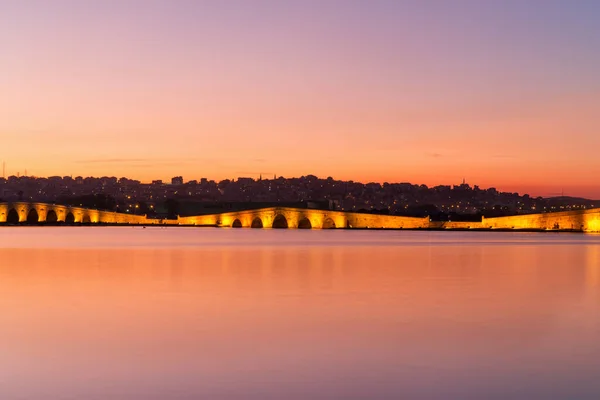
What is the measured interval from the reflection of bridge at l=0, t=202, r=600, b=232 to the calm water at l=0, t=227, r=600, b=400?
78.0 m

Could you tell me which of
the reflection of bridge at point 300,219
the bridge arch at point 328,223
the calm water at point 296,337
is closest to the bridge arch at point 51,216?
the reflection of bridge at point 300,219

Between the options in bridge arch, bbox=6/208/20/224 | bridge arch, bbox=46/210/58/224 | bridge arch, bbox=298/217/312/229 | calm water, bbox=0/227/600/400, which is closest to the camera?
calm water, bbox=0/227/600/400

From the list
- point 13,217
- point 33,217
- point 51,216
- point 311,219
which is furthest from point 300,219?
point 13,217

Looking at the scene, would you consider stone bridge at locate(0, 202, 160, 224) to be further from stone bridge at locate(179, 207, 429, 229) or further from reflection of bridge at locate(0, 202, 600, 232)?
stone bridge at locate(179, 207, 429, 229)

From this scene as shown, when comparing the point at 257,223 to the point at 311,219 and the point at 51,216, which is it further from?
the point at 51,216

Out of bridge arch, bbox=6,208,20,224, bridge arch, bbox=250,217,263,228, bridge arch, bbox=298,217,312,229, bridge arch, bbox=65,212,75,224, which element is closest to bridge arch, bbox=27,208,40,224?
bridge arch, bbox=6,208,20,224

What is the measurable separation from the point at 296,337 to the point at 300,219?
121134mm

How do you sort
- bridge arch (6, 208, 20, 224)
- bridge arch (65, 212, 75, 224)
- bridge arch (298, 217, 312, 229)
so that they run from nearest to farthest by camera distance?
bridge arch (6, 208, 20, 224) → bridge arch (65, 212, 75, 224) → bridge arch (298, 217, 312, 229)

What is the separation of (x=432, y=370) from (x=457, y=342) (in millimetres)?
2985

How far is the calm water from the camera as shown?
11.4m

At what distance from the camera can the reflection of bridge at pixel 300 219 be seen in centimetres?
10662

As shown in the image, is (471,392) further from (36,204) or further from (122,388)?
(36,204)

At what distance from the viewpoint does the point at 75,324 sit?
1762 cm

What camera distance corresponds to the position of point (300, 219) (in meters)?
137
